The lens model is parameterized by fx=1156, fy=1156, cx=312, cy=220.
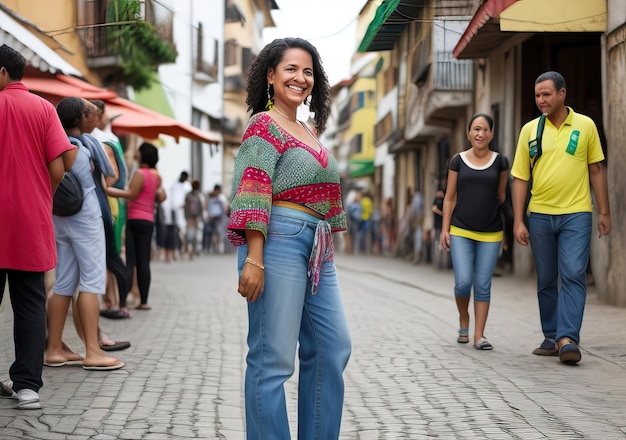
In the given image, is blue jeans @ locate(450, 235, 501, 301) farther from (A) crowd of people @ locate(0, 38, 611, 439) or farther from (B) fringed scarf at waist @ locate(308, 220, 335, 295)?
(B) fringed scarf at waist @ locate(308, 220, 335, 295)

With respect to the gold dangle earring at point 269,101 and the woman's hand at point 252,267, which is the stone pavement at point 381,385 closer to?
the woman's hand at point 252,267

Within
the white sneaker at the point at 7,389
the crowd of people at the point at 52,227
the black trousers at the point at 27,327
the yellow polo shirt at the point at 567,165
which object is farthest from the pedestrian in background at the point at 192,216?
the black trousers at the point at 27,327

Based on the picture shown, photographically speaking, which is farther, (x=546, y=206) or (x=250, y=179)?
(x=546, y=206)

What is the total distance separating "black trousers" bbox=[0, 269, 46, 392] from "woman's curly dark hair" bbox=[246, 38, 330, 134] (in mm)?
2157

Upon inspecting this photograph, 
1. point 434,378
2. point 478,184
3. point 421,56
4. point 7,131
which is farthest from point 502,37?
point 7,131

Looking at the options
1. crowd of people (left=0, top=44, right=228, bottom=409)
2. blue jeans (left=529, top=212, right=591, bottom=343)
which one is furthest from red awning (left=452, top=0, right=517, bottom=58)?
blue jeans (left=529, top=212, right=591, bottom=343)

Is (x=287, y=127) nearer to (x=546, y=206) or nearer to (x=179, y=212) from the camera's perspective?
(x=546, y=206)

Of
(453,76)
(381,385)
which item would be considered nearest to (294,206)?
(381,385)

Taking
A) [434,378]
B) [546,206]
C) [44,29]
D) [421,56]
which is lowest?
[434,378]

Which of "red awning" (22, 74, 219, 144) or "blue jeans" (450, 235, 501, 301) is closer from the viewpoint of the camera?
"blue jeans" (450, 235, 501, 301)

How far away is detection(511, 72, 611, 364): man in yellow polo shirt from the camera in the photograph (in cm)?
795

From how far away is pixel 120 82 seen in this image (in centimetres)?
2677

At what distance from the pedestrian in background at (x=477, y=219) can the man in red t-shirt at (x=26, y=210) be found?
12.0ft

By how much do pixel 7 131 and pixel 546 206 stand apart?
388cm
